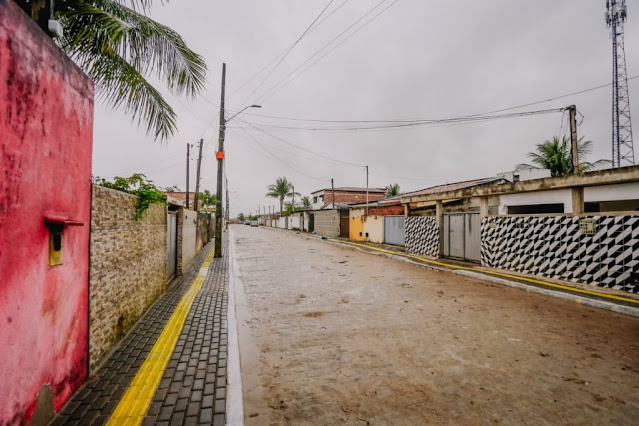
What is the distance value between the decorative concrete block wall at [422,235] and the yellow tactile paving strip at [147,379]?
11311 millimetres

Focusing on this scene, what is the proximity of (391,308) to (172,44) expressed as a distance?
6391 mm

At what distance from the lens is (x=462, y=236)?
12172 millimetres

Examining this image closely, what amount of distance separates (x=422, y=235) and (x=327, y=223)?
15.9 meters

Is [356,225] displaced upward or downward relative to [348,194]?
downward

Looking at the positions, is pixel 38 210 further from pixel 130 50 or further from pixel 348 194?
pixel 348 194

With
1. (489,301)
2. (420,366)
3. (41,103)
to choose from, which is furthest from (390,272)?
(41,103)

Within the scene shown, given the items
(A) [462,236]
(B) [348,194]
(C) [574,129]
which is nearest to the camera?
(C) [574,129]

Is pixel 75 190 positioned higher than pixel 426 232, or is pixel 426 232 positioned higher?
pixel 75 190

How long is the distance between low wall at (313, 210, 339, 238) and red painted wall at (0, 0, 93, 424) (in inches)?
958

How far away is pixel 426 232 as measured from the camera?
14.2 m

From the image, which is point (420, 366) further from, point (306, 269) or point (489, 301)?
point (306, 269)

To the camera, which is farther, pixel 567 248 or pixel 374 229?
pixel 374 229

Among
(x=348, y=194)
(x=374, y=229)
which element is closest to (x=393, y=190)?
(x=348, y=194)

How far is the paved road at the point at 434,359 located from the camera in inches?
113
